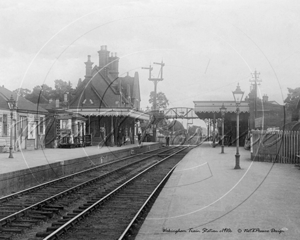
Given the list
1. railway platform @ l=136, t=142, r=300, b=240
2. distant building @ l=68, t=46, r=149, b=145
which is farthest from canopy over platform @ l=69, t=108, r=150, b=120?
railway platform @ l=136, t=142, r=300, b=240

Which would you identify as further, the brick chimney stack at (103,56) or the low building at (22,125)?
the brick chimney stack at (103,56)

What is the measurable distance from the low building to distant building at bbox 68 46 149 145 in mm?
6195

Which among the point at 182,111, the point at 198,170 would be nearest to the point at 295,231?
the point at 198,170

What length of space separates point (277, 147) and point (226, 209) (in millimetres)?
12259

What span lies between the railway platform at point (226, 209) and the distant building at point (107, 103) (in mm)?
21126

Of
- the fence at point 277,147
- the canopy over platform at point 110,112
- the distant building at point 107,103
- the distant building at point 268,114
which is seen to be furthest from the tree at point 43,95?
the fence at point 277,147

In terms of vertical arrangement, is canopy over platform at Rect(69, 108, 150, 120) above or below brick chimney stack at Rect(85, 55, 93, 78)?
below

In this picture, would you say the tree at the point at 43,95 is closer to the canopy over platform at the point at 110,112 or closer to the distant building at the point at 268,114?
the canopy over platform at the point at 110,112

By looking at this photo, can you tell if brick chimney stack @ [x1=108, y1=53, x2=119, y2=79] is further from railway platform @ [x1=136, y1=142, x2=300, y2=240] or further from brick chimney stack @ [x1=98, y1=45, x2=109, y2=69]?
railway platform @ [x1=136, y1=142, x2=300, y2=240]

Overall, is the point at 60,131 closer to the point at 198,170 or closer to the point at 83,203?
the point at 198,170

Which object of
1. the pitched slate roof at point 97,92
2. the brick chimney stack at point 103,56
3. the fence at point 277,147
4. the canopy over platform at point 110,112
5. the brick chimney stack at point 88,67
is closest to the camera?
the fence at point 277,147

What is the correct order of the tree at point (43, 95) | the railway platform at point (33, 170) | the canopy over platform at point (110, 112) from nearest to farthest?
1. the railway platform at point (33, 170)
2. the canopy over platform at point (110, 112)
3. the tree at point (43, 95)

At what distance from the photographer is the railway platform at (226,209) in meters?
6.86

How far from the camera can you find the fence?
18.9 meters
